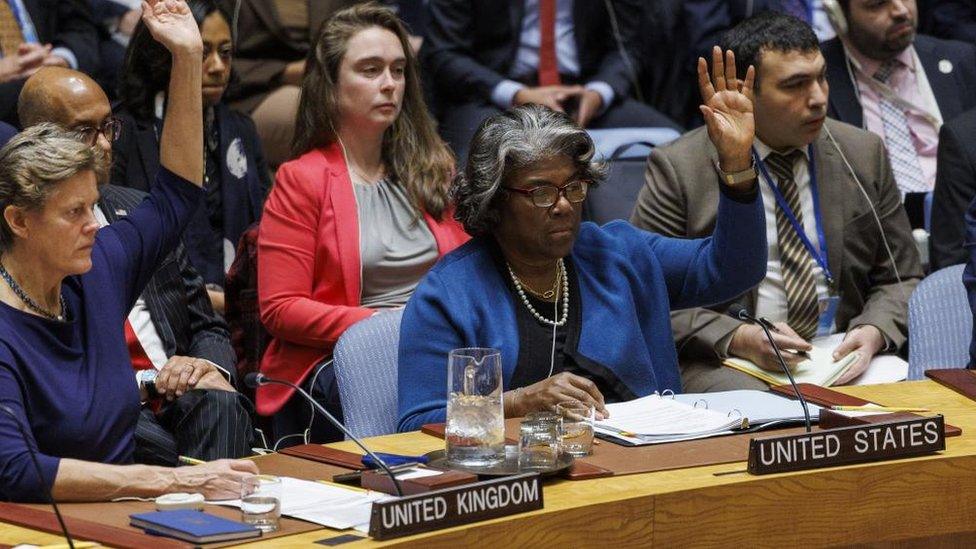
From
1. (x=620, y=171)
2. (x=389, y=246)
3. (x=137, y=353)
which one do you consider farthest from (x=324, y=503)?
(x=620, y=171)

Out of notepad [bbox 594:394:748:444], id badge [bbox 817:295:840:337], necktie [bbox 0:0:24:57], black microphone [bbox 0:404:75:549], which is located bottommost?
id badge [bbox 817:295:840:337]

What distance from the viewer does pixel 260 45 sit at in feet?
18.9

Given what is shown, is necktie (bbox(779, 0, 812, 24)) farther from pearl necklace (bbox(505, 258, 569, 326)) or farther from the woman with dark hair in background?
pearl necklace (bbox(505, 258, 569, 326))

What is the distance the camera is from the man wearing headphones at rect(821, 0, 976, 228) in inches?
217

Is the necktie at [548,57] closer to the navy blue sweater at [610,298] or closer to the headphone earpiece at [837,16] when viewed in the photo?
the headphone earpiece at [837,16]

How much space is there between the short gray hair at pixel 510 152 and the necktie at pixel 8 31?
2541mm

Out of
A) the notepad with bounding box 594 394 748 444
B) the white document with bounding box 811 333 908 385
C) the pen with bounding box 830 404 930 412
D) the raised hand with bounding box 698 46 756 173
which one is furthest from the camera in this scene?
the white document with bounding box 811 333 908 385

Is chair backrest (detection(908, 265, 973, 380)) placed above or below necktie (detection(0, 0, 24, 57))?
below

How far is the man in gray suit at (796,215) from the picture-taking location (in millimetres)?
4336

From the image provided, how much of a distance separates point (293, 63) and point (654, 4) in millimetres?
1513

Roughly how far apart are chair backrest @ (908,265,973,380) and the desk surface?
3.31 ft

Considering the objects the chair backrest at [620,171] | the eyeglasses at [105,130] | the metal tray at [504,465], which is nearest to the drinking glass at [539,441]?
the metal tray at [504,465]

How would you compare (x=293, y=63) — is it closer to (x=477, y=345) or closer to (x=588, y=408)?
(x=477, y=345)

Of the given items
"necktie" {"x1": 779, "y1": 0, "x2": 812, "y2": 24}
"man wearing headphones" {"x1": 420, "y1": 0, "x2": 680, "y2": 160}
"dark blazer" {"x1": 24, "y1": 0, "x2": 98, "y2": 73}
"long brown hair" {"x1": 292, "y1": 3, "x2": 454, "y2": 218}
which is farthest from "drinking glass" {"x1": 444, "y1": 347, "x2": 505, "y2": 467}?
"necktie" {"x1": 779, "y1": 0, "x2": 812, "y2": 24}
